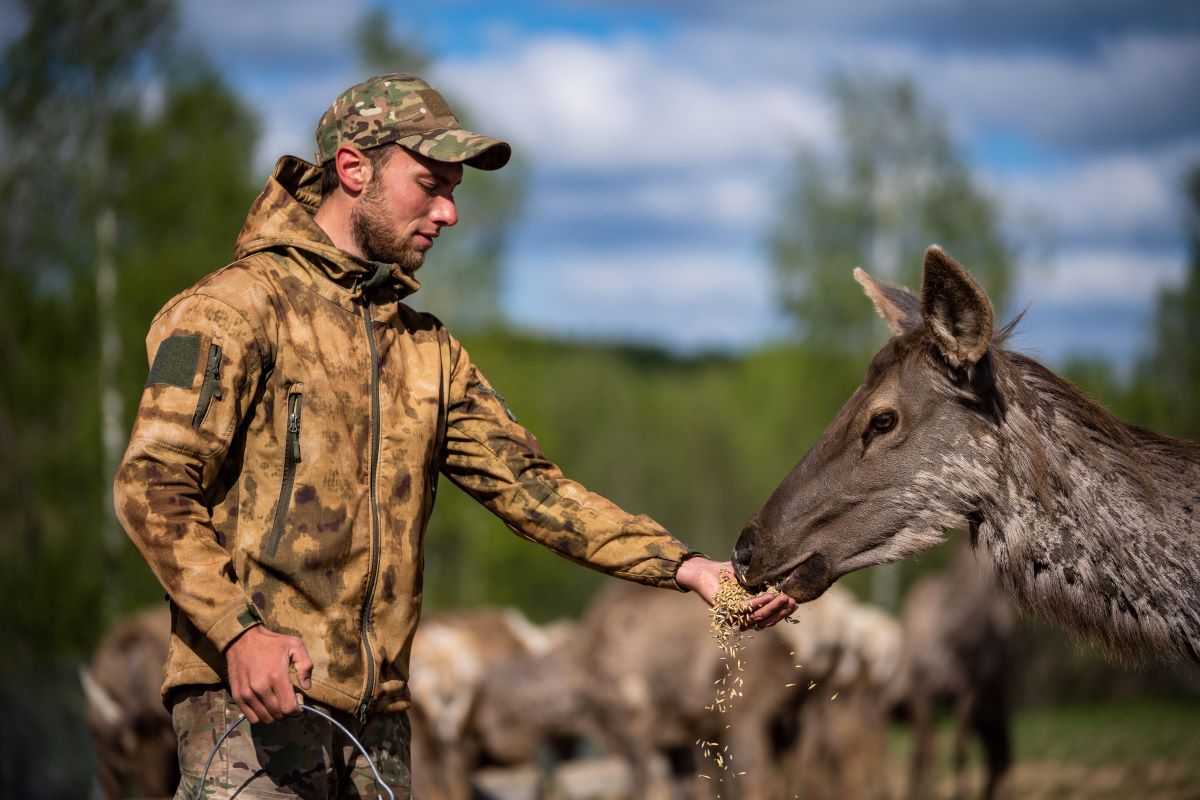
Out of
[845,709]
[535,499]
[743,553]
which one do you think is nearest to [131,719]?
[845,709]

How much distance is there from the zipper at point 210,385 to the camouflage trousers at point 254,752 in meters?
0.77

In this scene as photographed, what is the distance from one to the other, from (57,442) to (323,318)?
17.4m

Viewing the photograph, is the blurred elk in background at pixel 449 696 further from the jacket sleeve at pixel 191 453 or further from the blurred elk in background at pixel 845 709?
the jacket sleeve at pixel 191 453

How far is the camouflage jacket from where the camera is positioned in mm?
3430

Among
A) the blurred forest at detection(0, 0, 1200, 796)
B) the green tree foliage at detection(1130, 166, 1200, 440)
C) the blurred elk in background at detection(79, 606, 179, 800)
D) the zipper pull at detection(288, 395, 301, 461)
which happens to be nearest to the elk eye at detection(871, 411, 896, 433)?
the zipper pull at detection(288, 395, 301, 461)

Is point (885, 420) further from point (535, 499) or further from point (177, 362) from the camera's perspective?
point (177, 362)

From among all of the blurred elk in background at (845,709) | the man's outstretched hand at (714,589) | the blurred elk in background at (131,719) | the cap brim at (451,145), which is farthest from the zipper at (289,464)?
the blurred elk in background at (845,709)

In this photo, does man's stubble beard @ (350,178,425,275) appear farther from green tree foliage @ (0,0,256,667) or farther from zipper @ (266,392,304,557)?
green tree foliage @ (0,0,256,667)

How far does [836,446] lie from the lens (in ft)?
15.2

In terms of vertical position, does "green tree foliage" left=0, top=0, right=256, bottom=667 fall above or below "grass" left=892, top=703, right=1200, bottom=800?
above

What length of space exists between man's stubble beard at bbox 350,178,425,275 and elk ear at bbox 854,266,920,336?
70.3 inches

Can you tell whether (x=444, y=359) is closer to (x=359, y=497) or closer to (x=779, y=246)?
(x=359, y=497)

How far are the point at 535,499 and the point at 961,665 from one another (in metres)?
12.0

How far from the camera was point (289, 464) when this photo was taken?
3707 mm
